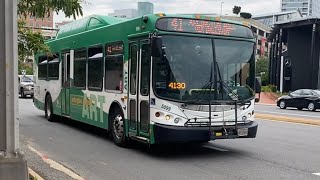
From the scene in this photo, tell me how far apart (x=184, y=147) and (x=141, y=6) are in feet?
14.4

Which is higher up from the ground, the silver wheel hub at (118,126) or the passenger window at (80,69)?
the passenger window at (80,69)

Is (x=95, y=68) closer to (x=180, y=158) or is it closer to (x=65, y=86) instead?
(x=65, y=86)

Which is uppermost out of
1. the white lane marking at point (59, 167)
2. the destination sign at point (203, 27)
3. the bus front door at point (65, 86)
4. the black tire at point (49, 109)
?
the destination sign at point (203, 27)

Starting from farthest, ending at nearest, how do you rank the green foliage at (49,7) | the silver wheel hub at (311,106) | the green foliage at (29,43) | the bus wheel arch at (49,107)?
the silver wheel hub at (311,106)
the bus wheel arch at (49,107)
the green foliage at (29,43)
the green foliage at (49,7)

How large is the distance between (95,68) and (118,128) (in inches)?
84.9

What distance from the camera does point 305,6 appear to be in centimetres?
9938

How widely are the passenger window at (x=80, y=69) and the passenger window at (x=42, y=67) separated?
3.73m

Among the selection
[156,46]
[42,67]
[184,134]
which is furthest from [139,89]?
[42,67]

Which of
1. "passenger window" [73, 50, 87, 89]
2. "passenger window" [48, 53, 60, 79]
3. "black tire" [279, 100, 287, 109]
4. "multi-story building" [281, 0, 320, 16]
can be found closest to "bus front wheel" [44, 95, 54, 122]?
"passenger window" [48, 53, 60, 79]

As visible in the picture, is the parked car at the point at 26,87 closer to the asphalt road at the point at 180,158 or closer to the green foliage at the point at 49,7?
the asphalt road at the point at 180,158

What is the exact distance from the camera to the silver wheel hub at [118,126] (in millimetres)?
10695

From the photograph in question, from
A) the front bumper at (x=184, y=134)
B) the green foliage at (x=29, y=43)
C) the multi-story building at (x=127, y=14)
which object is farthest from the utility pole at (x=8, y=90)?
the multi-story building at (x=127, y=14)

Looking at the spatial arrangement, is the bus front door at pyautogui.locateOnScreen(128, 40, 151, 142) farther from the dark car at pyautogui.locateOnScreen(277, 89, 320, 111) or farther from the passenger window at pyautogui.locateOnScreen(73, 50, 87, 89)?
the dark car at pyautogui.locateOnScreen(277, 89, 320, 111)

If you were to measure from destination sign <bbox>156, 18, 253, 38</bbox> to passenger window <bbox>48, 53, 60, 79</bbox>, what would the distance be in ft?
23.8
